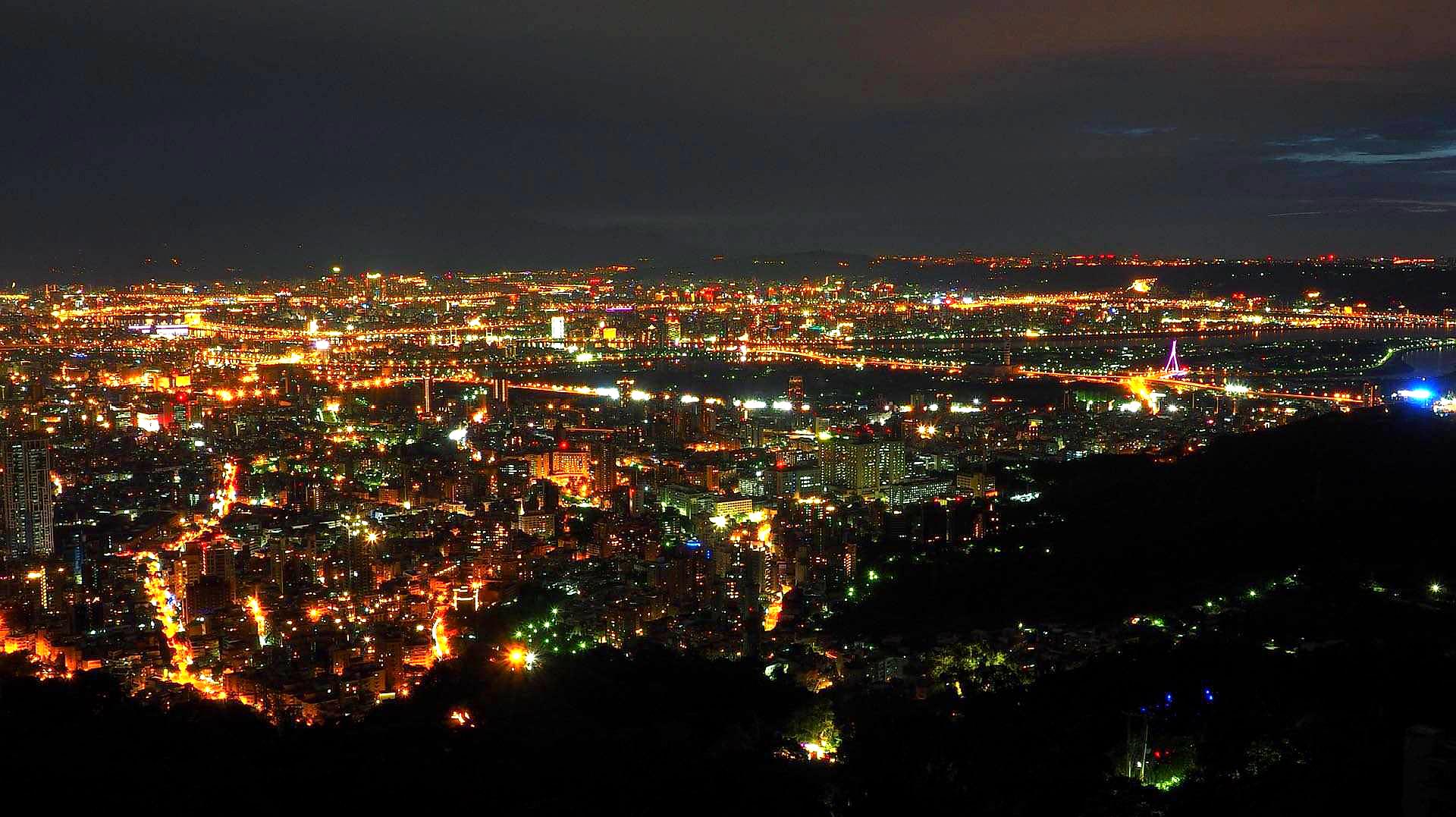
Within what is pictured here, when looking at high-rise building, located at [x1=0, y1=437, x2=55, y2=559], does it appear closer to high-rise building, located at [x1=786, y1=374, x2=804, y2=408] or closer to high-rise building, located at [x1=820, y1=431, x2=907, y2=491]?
high-rise building, located at [x1=820, y1=431, x2=907, y2=491]

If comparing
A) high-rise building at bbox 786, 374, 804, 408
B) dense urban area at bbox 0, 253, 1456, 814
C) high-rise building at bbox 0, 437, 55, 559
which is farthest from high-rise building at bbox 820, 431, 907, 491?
high-rise building at bbox 0, 437, 55, 559

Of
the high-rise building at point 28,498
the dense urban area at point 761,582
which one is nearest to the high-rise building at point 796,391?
the dense urban area at point 761,582

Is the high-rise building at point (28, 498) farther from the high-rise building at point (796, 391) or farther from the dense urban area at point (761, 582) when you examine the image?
the high-rise building at point (796, 391)

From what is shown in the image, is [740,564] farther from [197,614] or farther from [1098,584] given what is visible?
[197,614]

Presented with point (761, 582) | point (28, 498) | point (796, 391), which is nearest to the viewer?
point (761, 582)

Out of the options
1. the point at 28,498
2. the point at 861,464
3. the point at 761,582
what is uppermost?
the point at 28,498

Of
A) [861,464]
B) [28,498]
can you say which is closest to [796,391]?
[861,464]

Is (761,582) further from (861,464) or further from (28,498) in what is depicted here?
(28,498)

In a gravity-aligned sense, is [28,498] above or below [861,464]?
above

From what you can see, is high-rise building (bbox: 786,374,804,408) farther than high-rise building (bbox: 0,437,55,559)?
Yes
